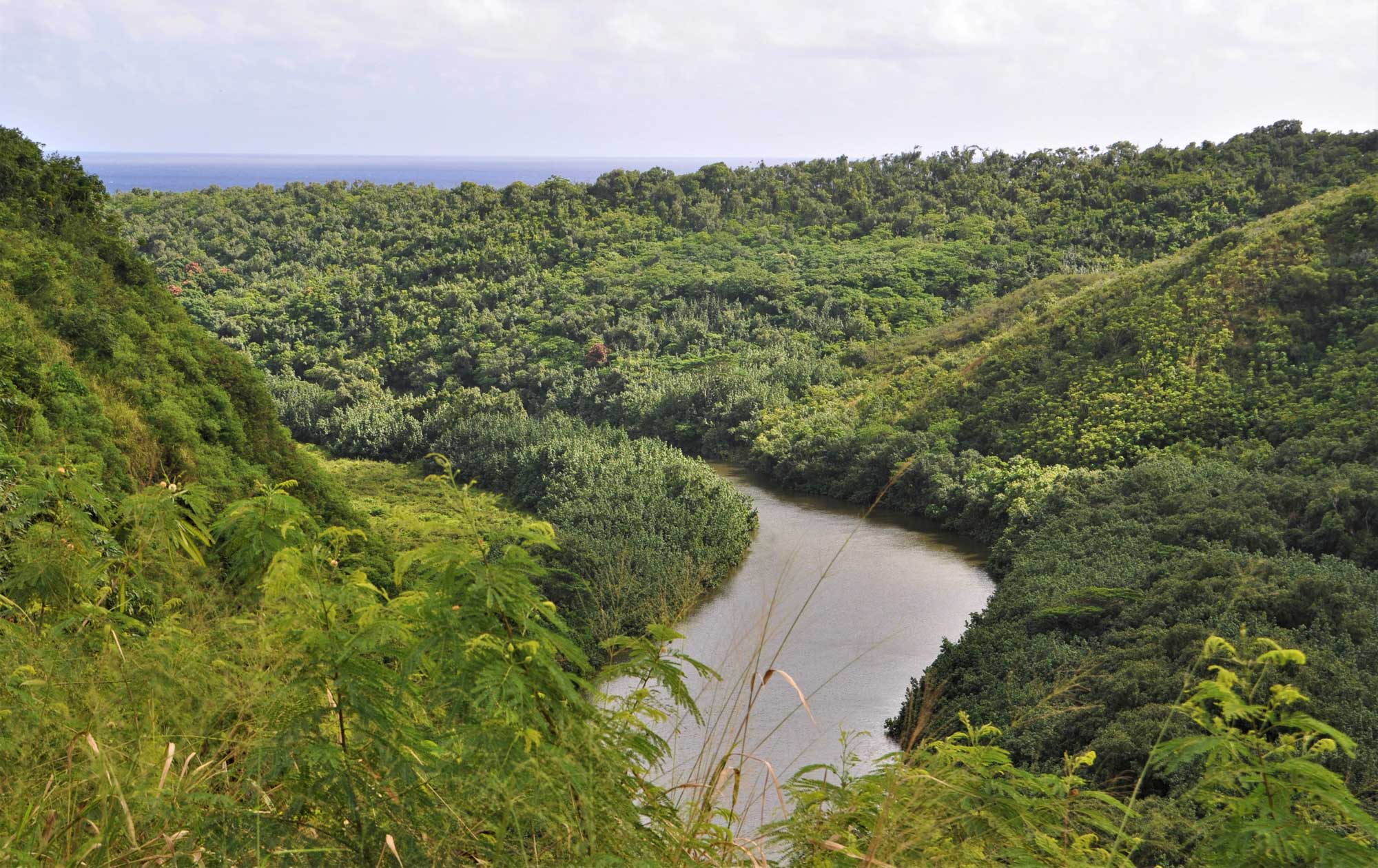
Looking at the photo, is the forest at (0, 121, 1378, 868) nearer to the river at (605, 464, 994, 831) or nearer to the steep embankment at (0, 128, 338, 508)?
the steep embankment at (0, 128, 338, 508)

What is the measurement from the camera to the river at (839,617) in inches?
405

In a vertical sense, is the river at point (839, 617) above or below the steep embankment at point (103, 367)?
below

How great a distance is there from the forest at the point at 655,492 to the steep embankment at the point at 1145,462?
0.08 metres

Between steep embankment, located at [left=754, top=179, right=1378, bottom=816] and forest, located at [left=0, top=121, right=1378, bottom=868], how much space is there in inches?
3.2

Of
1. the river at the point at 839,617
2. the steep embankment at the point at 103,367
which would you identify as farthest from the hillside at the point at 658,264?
the steep embankment at the point at 103,367

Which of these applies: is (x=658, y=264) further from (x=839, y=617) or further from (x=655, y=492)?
(x=839, y=617)

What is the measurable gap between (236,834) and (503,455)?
20143mm

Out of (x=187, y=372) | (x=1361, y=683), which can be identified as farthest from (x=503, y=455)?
(x=1361, y=683)

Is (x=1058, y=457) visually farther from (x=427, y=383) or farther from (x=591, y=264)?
(x=591, y=264)

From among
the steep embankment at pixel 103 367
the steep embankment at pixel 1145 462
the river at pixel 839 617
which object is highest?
the steep embankment at pixel 103 367

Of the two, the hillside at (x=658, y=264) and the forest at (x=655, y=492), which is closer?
the forest at (x=655, y=492)

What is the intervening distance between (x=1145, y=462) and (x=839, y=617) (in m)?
6.00

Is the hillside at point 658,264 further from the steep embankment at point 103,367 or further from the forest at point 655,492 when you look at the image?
the steep embankment at point 103,367

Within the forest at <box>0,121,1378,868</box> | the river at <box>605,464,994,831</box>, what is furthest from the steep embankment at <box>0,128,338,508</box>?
the river at <box>605,464,994,831</box>
